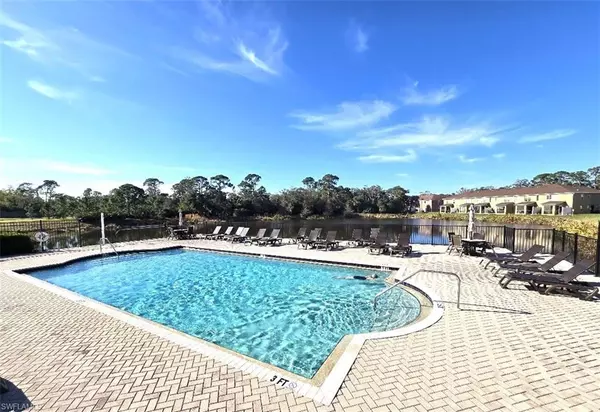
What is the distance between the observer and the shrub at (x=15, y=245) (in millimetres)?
11250

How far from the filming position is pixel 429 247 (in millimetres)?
12234

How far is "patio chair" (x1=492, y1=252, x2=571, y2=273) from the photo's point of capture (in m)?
6.80

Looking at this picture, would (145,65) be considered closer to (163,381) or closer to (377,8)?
(377,8)

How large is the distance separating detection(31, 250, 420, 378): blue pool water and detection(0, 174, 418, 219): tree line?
28.2 metres

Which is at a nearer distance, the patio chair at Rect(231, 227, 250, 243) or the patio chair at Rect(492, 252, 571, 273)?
the patio chair at Rect(492, 252, 571, 273)

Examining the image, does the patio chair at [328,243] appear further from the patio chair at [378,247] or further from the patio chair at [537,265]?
the patio chair at [537,265]

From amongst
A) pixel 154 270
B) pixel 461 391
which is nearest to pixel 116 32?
pixel 154 270

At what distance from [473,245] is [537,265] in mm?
2715

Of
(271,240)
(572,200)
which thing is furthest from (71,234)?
(572,200)

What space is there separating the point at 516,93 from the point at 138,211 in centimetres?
4118

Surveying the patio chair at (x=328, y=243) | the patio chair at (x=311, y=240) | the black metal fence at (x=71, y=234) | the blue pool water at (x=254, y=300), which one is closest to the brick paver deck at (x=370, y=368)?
the blue pool water at (x=254, y=300)

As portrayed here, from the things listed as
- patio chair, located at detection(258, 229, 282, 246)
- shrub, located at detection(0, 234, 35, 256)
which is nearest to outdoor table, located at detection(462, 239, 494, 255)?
patio chair, located at detection(258, 229, 282, 246)

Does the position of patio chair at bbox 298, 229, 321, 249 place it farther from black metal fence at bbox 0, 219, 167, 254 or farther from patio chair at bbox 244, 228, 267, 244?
black metal fence at bbox 0, 219, 167, 254

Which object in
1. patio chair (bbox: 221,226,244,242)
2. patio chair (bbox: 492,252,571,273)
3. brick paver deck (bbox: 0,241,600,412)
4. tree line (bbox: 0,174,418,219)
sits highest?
tree line (bbox: 0,174,418,219)
